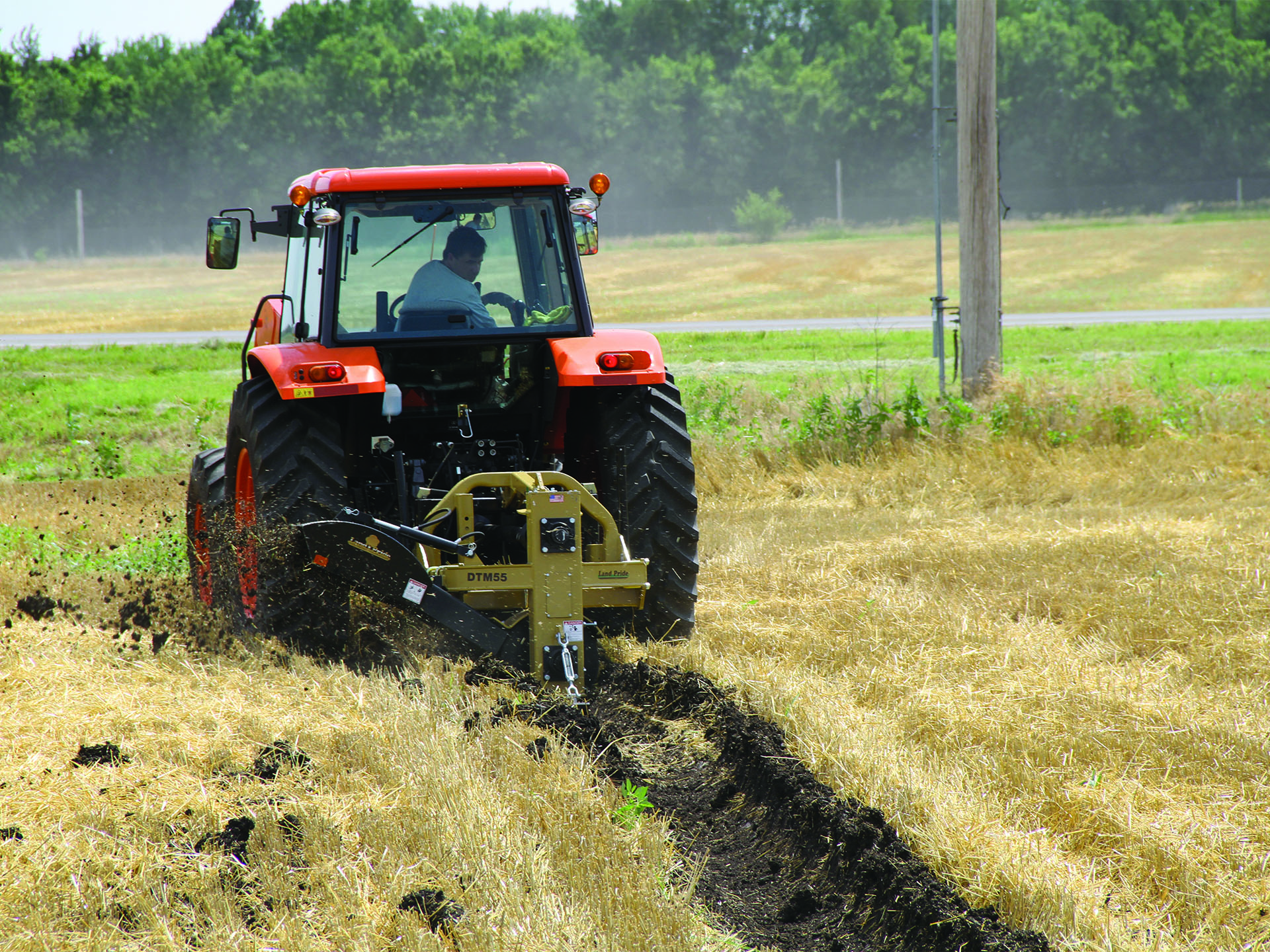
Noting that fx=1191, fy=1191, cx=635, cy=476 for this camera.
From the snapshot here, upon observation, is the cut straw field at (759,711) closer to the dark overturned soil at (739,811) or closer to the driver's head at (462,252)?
the dark overturned soil at (739,811)

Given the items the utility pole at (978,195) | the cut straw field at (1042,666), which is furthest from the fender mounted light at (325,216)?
the utility pole at (978,195)

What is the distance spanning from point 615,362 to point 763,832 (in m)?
2.26

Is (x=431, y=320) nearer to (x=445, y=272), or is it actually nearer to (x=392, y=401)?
(x=445, y=272)

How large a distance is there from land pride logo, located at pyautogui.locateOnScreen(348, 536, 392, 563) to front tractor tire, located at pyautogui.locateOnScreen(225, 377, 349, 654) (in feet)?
1.01

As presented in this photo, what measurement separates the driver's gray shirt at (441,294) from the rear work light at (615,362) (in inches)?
23.1

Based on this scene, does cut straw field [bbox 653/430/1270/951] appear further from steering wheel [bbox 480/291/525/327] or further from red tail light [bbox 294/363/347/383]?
red tail light [bbox 294/363/347/383]

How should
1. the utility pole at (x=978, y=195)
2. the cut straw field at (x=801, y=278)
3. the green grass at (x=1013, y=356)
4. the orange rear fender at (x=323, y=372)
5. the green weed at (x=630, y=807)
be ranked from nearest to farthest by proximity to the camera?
the green weed at (x=630, y=807) < the orange rear fender at (x=323, y=372) < the utility pole at (x=978, y=195) < the green grass at (x=1013, y=356) < the cut straw field at (x=801, y=278)

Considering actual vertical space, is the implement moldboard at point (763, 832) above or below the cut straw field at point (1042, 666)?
below

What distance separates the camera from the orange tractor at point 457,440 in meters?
4.59

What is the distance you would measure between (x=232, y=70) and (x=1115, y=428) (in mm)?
66500

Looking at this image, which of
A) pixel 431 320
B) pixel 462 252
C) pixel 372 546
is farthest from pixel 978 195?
pixel 372 546

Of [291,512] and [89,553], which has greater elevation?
[291,512]

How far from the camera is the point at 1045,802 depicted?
11.3ft

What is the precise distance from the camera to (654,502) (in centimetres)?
519
